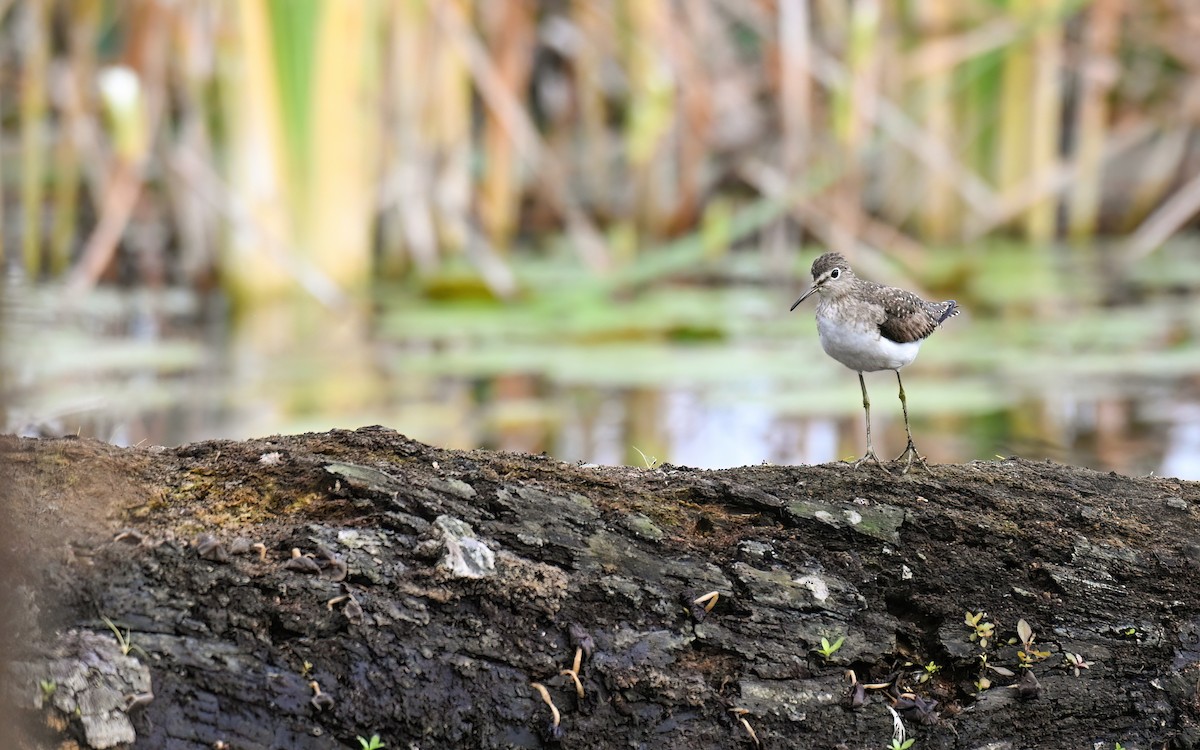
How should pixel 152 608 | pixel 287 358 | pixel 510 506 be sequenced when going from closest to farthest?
pixel 152 608 → pixel 510 506 → pixel 287 358

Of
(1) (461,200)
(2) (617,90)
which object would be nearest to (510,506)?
(1) (461,200)

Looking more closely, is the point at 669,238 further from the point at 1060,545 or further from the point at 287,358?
the point at 1060,545

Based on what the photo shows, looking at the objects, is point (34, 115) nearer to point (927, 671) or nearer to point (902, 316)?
point (902, 316)

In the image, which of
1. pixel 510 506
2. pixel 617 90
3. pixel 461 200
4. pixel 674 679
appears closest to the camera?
pixel 674 679

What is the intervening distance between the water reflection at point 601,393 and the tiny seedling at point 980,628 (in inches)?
123

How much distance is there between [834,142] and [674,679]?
7119mm

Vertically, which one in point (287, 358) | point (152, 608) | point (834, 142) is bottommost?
point (152, 608)

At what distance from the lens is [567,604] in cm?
250

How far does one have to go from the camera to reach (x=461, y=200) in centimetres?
912

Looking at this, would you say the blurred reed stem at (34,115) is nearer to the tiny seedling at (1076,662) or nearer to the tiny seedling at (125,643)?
the tiny seedling at (125,643)

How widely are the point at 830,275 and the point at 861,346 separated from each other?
37cm

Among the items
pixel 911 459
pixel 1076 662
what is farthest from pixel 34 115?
pixel 1076 662

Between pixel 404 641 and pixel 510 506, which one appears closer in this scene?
pixel 404 641

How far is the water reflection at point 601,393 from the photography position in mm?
6195
